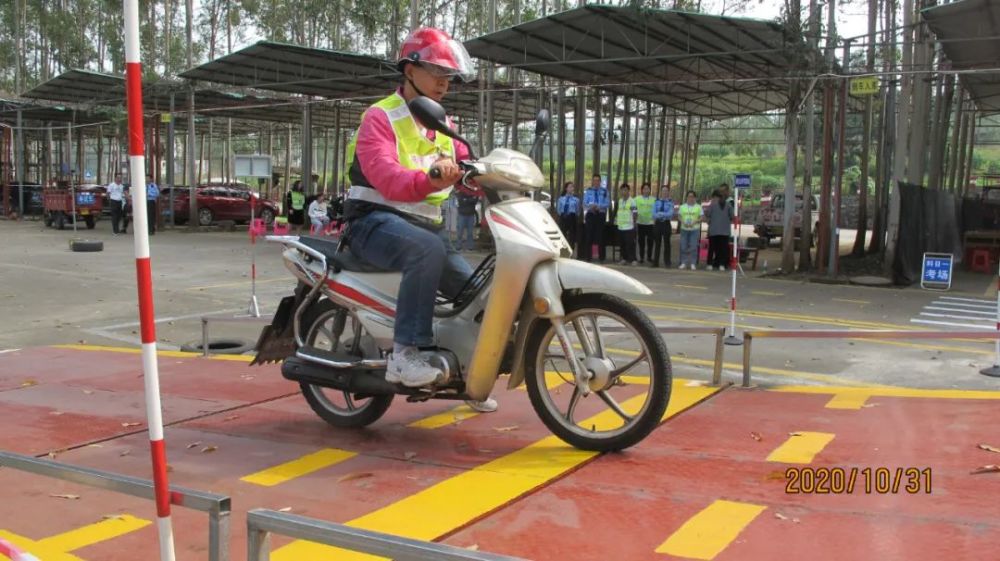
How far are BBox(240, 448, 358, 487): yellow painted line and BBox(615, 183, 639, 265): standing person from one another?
14074 millimetres

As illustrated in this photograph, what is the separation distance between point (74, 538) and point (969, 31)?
15940 mm

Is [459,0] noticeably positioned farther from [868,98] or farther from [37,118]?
[868,98]

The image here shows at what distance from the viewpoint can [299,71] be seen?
23.5 meters

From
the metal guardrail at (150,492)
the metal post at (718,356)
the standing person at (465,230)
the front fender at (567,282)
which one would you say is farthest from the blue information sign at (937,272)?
the metal guardrail at (150,492)

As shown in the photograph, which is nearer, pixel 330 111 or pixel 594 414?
pixel 594 414

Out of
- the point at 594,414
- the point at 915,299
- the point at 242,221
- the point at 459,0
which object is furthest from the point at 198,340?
the point at 459,0

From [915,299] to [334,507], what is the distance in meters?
11.7

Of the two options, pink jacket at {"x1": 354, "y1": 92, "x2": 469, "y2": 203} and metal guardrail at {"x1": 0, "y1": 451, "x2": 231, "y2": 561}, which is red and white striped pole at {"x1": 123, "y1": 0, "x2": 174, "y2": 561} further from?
pink jacket at {"x1": 354, "y1": 92, "x2": 469, "y2": 203}

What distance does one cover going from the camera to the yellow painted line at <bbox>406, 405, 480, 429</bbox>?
4.80 metres

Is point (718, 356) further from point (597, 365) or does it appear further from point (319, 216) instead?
point (319, 216)

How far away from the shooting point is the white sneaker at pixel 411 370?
154 inches

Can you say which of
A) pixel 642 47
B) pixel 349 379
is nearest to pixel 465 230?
pixel 642 47

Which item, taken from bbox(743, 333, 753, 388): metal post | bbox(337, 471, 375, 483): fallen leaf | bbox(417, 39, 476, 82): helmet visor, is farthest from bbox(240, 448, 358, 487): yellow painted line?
bbox(743, 333, 753, 388): metal post

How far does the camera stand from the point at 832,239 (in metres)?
15.1
